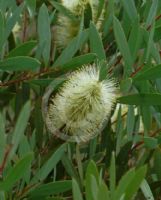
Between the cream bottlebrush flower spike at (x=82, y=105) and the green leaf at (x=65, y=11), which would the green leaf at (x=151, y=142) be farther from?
the green leaf at (x=65, y=11)

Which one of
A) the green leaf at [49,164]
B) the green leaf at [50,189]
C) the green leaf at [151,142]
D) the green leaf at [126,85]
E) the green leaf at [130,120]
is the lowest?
the green leaf at [50,189]

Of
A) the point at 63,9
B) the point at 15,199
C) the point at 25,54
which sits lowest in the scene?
the point at 15,199

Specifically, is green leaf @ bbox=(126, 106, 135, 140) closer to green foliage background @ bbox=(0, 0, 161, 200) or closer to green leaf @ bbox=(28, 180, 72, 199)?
green foliage background @ bbox=(0, 0, 161, 200)

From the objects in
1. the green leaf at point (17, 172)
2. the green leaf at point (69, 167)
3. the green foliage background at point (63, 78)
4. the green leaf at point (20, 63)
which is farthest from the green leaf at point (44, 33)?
the green leaf at point (17, 172)

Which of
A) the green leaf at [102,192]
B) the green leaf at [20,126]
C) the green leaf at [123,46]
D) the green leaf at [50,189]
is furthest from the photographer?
the green leaf at [123,46]

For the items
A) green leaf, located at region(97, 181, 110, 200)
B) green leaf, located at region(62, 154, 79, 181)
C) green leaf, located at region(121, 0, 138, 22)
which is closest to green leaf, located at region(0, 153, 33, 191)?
green leaf, located at region(97, 181, 110, 200)

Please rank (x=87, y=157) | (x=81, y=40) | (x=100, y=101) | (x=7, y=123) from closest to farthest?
(x=100, y=101)
(x=81, y=40)
(x=87, y=157)
(x=7, y=123)

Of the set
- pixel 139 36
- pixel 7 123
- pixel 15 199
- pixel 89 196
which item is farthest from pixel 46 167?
pixel 7 123

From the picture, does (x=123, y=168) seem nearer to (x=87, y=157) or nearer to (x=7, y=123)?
(x=87, y=157)
